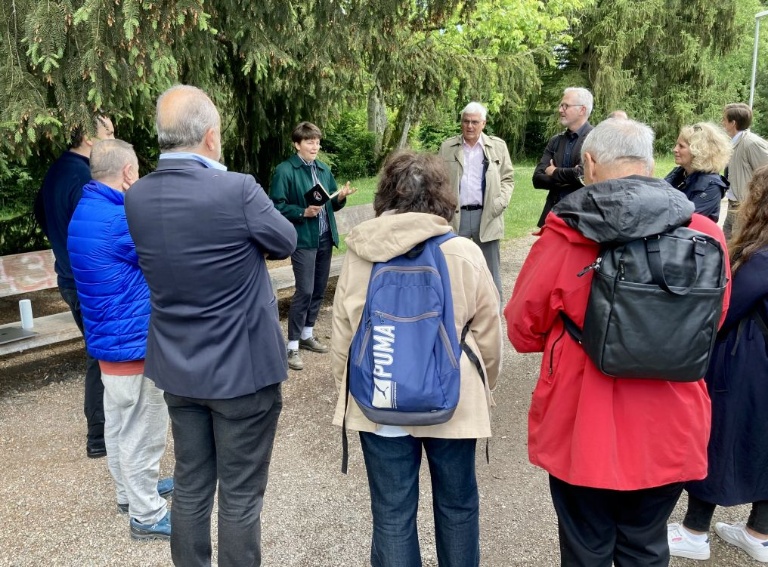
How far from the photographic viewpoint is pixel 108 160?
307cm

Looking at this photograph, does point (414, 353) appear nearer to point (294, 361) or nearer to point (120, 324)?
point (120, 324)

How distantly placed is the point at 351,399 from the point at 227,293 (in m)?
0.62

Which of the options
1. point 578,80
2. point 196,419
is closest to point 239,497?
point 196,419

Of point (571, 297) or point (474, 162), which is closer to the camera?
point (571, 297)

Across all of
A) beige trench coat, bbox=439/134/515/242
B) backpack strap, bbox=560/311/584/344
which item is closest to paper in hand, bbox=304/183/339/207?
beige trench coat, bbox=439/134/515/242

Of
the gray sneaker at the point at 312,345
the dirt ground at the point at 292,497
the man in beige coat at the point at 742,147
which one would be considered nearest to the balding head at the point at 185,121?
the dirt ground at the point at 292,497

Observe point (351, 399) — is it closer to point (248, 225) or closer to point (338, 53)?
point (248, 225)

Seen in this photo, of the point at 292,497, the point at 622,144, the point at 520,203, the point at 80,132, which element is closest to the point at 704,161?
the point at 622,144

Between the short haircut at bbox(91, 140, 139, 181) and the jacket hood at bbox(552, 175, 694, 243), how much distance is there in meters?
2.14

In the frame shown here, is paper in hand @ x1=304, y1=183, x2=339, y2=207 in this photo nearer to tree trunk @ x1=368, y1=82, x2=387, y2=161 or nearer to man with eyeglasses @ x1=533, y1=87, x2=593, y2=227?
man with eyeglasses @ x1=533, y1=87, x2=593, y2=227

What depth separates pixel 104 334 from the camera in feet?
9.91

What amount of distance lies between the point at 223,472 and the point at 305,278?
292 centimetres

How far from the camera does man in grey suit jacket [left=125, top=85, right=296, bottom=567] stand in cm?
234

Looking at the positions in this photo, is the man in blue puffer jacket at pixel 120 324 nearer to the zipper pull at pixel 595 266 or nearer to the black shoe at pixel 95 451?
the black shoe at pixel 95 451
